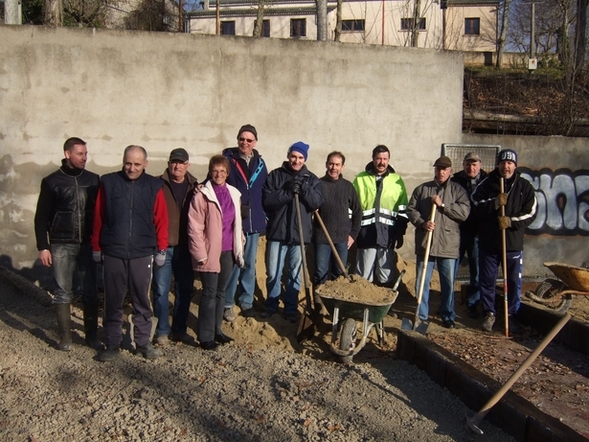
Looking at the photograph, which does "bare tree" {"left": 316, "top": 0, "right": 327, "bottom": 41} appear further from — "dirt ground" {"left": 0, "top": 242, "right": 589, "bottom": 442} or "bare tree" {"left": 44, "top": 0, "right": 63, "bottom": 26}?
"dirt ground" {"left": 0, "top": 242, "right": 589, "bottom": 442}

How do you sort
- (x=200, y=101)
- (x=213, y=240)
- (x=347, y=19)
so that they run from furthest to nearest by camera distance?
1. (x=347, y=19)
2. (x=200, y=101)
3. (x=213, y=240)

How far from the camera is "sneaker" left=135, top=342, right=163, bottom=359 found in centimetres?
550

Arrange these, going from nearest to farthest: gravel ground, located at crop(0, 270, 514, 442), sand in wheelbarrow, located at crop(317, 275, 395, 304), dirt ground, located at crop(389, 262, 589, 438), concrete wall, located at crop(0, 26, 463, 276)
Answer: gravel ground, located at crop(0, 270, 514, 442) < dirt ground, located at crop(389, 262, 589, 438) < sand in wheelbarrow, located at crop(317, 275, 395, 304) < concrete wall, located at crop(0, 26, 463, 276)

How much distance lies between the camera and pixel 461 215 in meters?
6.97

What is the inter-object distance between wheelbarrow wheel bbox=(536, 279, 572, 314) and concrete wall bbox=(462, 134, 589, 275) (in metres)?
1.78

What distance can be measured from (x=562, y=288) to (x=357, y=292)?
3.25 metres

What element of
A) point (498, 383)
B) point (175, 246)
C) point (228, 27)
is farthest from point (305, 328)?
point (228, 27)

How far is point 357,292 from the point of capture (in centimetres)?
603

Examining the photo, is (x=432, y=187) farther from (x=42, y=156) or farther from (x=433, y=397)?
(x=42, y=156)

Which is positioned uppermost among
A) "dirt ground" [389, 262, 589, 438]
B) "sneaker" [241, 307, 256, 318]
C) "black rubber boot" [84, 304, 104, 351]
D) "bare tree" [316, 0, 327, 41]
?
"bare tree" [316, 0, 327, 41]

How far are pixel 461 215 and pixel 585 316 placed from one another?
90.4 inches

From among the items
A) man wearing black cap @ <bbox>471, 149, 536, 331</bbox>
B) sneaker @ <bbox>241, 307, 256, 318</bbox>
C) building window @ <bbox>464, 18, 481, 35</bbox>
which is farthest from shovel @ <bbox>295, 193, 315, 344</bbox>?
building window @ <bbox>464, 18, 481, 35</bbox>

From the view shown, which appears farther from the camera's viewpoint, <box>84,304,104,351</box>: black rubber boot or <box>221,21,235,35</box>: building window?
<box>221,21,235,35</box>: building window

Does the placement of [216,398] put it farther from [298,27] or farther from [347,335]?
[298,27]
